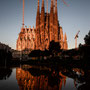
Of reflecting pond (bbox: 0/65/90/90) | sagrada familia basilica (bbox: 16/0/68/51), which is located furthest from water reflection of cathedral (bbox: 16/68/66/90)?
sagrada familia basilica (bbox: 16/0/68/51)

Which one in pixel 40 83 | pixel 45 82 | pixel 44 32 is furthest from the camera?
pixel 44 32

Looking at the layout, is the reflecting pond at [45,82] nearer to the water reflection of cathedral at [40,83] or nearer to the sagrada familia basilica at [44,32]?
the water reflection of cathedral at [40,83]

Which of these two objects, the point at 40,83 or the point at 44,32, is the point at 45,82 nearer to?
the point at 40,83

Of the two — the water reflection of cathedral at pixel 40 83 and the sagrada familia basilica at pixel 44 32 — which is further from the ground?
the sagrada familia basilica at pixel 44 32

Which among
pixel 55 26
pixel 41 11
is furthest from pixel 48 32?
pixel 41 11

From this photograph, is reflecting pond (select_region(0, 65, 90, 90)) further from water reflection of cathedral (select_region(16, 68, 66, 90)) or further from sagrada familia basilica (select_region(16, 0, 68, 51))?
sagrada familia basilica (select_region(16, 0, 68, 51))

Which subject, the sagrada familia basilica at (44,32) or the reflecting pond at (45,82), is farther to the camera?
the sagrada familia basilica at (44,32)

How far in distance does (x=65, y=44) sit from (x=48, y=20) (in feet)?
71.4

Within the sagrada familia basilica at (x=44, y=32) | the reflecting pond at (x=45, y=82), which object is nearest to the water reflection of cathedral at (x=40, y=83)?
the reflecting pond at (x=45, y=82)

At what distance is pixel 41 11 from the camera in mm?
95875

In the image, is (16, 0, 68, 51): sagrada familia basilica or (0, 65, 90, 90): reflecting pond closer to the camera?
(0, 65, 90, 90): reflecting pond

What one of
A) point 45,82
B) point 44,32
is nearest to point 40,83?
point 45,82

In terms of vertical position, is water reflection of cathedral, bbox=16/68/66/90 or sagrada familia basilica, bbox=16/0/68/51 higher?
sagrada familia basilica, bbox=16/0/68/51

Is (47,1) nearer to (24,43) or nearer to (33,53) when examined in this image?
(24,43)
